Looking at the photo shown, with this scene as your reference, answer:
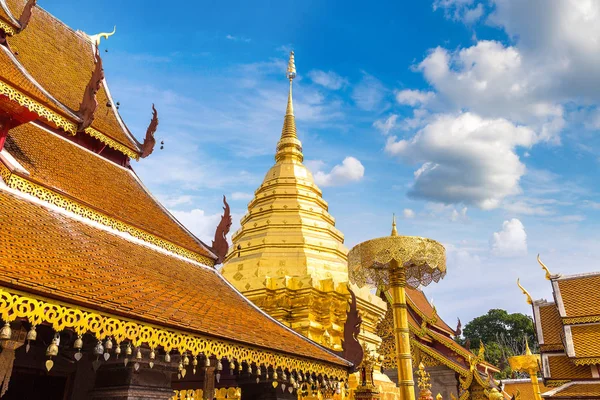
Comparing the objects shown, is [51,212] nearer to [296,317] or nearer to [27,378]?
[27,378]

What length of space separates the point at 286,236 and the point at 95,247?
11.0 metres

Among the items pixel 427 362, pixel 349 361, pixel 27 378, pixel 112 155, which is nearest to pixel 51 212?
pixel 27 378

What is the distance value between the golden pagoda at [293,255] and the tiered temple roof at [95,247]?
6552 millimetres

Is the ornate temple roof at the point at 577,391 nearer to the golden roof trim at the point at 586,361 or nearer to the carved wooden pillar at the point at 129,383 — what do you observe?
the golden roof trim at the point at 586,361

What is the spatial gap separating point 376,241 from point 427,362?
13715 mm

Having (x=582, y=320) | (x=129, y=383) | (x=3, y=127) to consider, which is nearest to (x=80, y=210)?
(x=3, y=127)

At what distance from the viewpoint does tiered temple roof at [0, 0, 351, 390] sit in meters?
3.84

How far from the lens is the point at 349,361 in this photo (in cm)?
697

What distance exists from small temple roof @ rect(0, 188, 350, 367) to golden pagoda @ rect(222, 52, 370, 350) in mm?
7154

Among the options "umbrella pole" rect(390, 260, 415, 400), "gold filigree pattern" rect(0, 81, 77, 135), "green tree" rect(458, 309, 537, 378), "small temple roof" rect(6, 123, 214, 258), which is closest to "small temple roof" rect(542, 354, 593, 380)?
"umbrella pole" rect(390, 260, 415, 400)

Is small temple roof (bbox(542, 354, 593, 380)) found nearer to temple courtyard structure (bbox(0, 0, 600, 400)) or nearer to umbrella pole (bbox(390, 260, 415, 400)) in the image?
temple courtyard structure (bbox(0, 0, 600, 400))

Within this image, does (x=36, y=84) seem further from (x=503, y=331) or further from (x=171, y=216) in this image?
(x=503, y=331)

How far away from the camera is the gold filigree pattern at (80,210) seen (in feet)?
18.4

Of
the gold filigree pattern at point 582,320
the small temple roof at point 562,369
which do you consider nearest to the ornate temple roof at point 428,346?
the small temple roof at point 562,369
